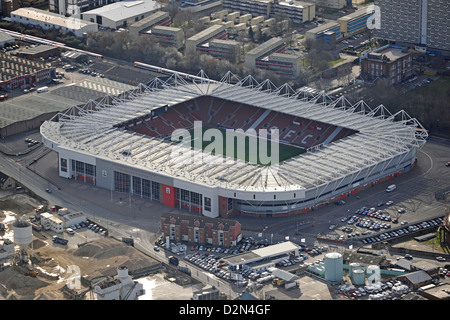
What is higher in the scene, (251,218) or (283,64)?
(283,64)

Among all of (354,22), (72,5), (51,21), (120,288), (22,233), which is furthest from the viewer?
(72,5)

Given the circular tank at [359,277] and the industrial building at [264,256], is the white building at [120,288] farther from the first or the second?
the circular tank at [359,277]

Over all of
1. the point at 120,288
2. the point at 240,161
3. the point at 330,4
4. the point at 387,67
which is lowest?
the point at 120,288

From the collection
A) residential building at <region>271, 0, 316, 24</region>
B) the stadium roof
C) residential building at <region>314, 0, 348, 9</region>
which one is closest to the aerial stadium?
the stadium roof

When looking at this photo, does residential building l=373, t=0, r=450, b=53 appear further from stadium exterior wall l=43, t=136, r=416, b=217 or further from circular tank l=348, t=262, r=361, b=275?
circular tank l=348, t=262, r=361, b=275

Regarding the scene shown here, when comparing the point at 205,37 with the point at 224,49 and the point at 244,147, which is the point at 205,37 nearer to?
the point at 224,49

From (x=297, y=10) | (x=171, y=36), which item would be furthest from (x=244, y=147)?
(x=297, y=10)

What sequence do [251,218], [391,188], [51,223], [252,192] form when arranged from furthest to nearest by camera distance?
[391,188] < [251,218] < [252,192] < [51,223]

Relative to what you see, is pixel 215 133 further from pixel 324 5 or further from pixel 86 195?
pixel 324 5
